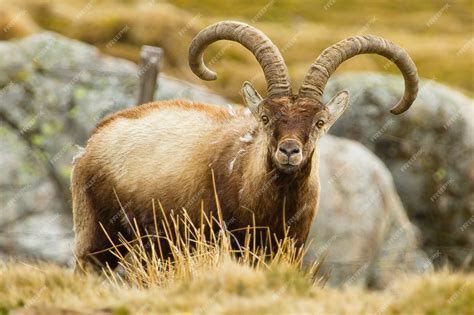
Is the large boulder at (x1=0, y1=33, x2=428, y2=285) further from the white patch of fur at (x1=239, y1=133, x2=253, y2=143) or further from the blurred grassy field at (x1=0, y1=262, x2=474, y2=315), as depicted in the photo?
the blurred grassy field at (x1=0, y1=262, x2=474, y2=315)

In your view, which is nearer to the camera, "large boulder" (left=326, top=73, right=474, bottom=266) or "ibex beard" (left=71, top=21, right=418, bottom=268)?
"ibex beard" (left=71, top=21, right=418, bottom=268)

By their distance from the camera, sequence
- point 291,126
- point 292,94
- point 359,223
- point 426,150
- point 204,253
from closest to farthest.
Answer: point 204,253, point 291,126, point 292,94, point 359,223, point 426,150

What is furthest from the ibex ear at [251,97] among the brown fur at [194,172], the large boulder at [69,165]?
the large boulder at [69,165]

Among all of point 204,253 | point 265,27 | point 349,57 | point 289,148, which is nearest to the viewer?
point 204,253

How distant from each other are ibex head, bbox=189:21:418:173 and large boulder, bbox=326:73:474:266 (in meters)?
9.31

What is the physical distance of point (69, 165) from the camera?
16875 mm

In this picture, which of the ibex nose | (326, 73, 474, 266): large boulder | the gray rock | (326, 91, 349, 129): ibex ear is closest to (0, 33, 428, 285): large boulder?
the gray rock

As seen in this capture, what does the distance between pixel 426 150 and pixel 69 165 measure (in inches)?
316

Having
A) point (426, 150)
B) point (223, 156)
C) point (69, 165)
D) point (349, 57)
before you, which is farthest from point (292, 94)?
point (426, 150)

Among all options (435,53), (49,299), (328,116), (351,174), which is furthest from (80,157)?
(435,53)

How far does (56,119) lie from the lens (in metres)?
17.7

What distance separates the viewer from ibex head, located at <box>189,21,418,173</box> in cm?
927

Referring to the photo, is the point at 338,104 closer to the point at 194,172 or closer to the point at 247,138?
the point at 247,138

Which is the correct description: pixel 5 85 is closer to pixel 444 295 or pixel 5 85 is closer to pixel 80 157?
pixel 80 157
